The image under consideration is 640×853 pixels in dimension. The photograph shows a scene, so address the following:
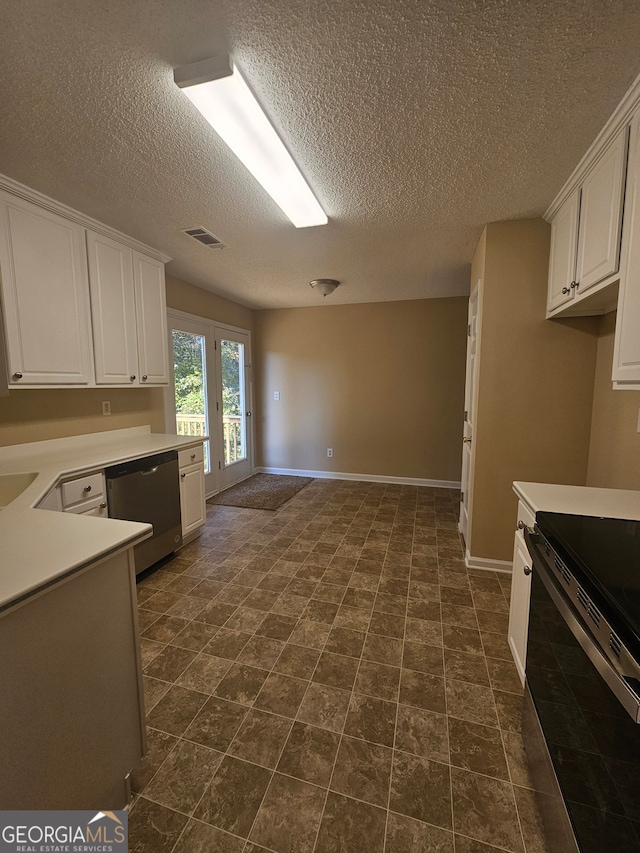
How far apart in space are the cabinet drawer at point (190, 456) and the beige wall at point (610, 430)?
2.96 metres

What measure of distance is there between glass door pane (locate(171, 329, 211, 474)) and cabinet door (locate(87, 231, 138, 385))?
3.02 feet

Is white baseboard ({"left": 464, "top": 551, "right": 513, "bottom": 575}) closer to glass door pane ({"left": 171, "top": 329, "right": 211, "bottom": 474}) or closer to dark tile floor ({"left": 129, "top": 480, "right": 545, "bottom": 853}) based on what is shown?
dark tile floor ({"left": 129, "top": 480, "right": 545, "bottom": 853})

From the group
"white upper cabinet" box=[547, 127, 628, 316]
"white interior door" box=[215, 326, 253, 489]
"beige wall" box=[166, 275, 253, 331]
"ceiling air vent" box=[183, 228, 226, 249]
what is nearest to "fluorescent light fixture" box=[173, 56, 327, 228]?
"ceiling air vent" box=[183, 228, 226, 249]

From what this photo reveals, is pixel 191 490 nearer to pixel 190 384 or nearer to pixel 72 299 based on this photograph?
pixel 190 384

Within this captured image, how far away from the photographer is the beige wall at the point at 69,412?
2.18 m

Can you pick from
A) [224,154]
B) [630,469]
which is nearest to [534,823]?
[630,469]

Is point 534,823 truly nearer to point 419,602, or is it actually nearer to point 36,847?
point 419,602

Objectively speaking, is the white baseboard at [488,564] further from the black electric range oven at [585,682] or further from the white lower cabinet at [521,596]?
the black electric range oven at [585,682]

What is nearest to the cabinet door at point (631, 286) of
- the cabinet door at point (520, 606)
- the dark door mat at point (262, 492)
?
the cabinet door at point (520, 606)

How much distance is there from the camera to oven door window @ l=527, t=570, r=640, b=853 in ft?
2.20

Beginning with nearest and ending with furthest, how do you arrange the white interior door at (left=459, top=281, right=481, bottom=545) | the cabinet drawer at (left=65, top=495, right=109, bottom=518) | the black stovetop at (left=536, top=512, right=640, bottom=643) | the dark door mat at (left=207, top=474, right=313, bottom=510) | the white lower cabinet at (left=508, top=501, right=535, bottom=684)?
the black stovetop at (left=536, top=512, right=640, bottom=643) < the white lower cabinet at (left=508, top=501, right=535, bottom=684) < the cabinet drawer at (left=65, top=495, right=109, bottom=518) < the white interior door at (left=459, top=281, right=481, bottom=545) < the dark door mat at (left=207, top=474, right=313, bottom=510)

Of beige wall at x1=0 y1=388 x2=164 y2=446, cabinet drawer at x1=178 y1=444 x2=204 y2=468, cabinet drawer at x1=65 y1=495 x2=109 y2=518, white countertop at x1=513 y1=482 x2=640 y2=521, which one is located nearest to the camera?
white countertop at x1=513 y1=482 x2=640 y2=521

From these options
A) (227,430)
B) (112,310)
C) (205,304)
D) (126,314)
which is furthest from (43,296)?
(227,430)

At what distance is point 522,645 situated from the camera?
1591mm
